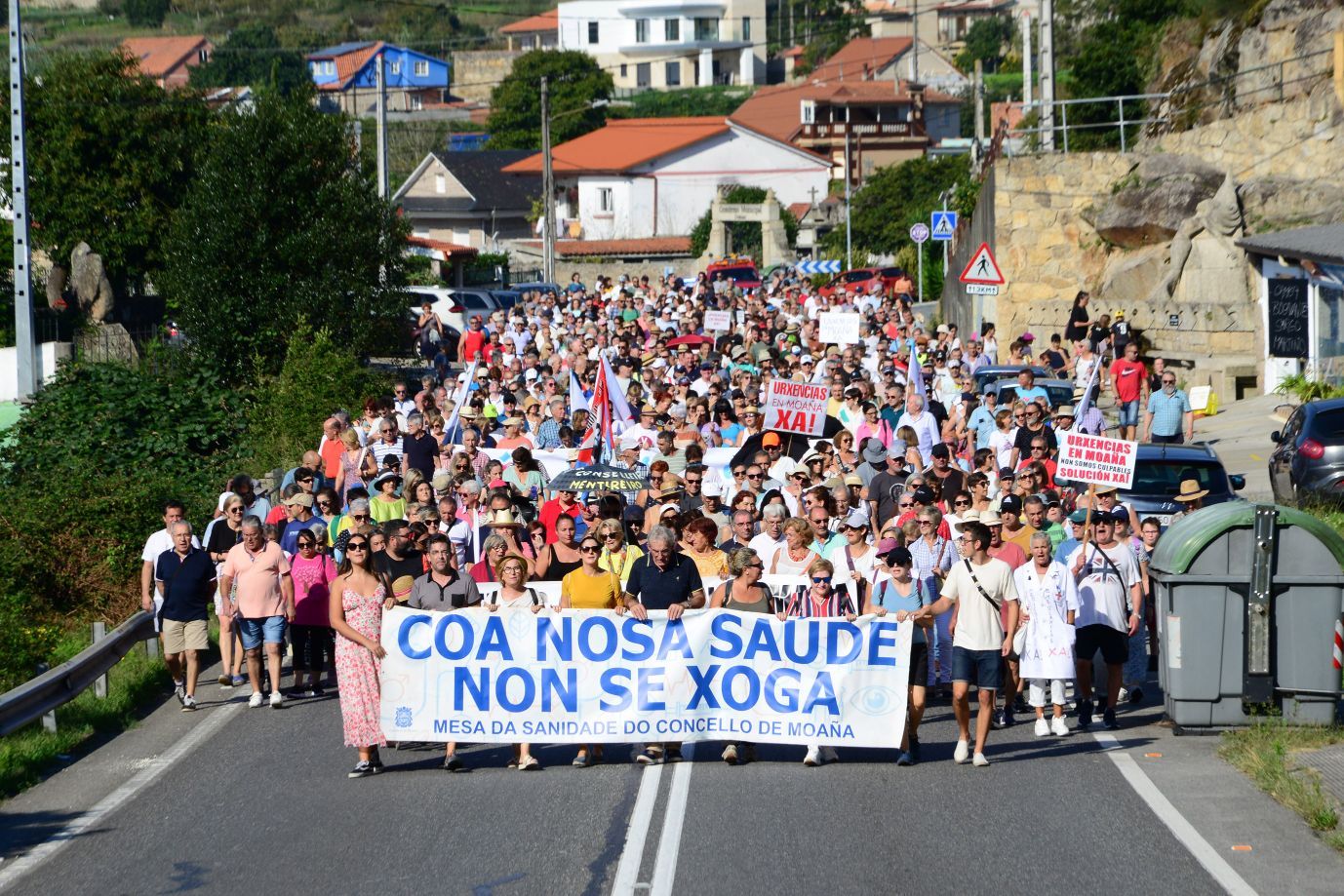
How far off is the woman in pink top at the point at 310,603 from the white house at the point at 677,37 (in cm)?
13635

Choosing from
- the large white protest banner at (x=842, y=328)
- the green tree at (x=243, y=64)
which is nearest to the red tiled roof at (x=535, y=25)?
the green tree at (x=243, y=64)

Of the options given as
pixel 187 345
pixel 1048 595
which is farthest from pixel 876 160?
pixel 1048 595

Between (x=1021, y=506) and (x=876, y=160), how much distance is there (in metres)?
88.8

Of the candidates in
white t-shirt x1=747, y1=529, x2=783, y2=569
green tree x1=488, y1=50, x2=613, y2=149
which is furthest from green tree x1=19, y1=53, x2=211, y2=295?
green tree x1=488, y1=50, x2=613, y2=149

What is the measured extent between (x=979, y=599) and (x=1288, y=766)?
215 cm

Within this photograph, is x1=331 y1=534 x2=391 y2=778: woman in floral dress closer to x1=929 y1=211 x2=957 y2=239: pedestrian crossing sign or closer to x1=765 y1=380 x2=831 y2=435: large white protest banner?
x1=765 y1=380 x2=831 y2=435: large white protest banner

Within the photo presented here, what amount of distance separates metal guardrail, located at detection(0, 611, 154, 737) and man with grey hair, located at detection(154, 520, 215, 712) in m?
0.35

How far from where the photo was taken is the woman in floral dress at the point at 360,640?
1198 cm

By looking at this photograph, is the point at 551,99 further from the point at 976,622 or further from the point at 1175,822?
the point at 1175,822

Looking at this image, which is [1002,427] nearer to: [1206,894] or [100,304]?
[1206,894]

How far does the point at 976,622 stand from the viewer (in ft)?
39.4

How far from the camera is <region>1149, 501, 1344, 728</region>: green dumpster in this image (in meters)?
12.2

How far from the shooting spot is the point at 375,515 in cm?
1659

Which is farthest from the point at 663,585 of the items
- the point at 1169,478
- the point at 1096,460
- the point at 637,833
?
the point at 1169,478
